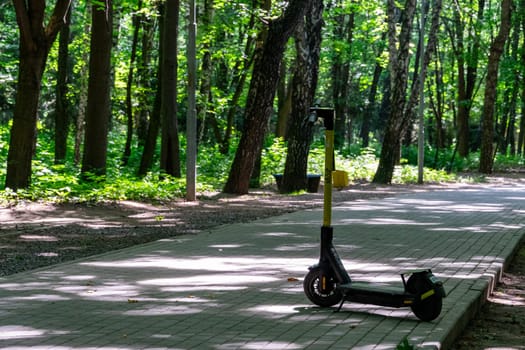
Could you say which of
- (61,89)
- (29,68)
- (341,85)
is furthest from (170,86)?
(341,85)

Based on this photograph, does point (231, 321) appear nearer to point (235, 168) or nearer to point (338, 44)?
point (235, 168)

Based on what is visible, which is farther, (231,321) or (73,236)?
(73,236)

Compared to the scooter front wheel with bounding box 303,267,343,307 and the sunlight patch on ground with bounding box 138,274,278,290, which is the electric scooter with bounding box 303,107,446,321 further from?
the sunlight patch on ground with bounding box 138,274,278,290

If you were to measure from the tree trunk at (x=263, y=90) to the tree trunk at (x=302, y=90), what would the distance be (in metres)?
2.25

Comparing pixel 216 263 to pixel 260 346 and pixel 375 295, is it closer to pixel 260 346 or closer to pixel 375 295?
pixel 375 295

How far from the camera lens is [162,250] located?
12.5 meters

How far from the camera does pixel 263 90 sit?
23953mm

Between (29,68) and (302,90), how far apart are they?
9996 mm

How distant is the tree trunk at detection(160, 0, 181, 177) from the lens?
958 inches

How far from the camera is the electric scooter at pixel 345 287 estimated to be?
24.2ft

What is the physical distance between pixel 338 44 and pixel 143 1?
1031 cm

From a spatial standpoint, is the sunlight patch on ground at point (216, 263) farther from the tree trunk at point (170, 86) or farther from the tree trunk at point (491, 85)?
the tree trunk at point (491, 85)

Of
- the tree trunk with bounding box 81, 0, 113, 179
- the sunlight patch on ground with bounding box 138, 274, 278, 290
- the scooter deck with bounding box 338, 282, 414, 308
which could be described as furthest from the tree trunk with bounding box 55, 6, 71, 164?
the scooter deck with bounding box 338, 282, 414, 308

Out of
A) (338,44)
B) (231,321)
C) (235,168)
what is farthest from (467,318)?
(338,44)
